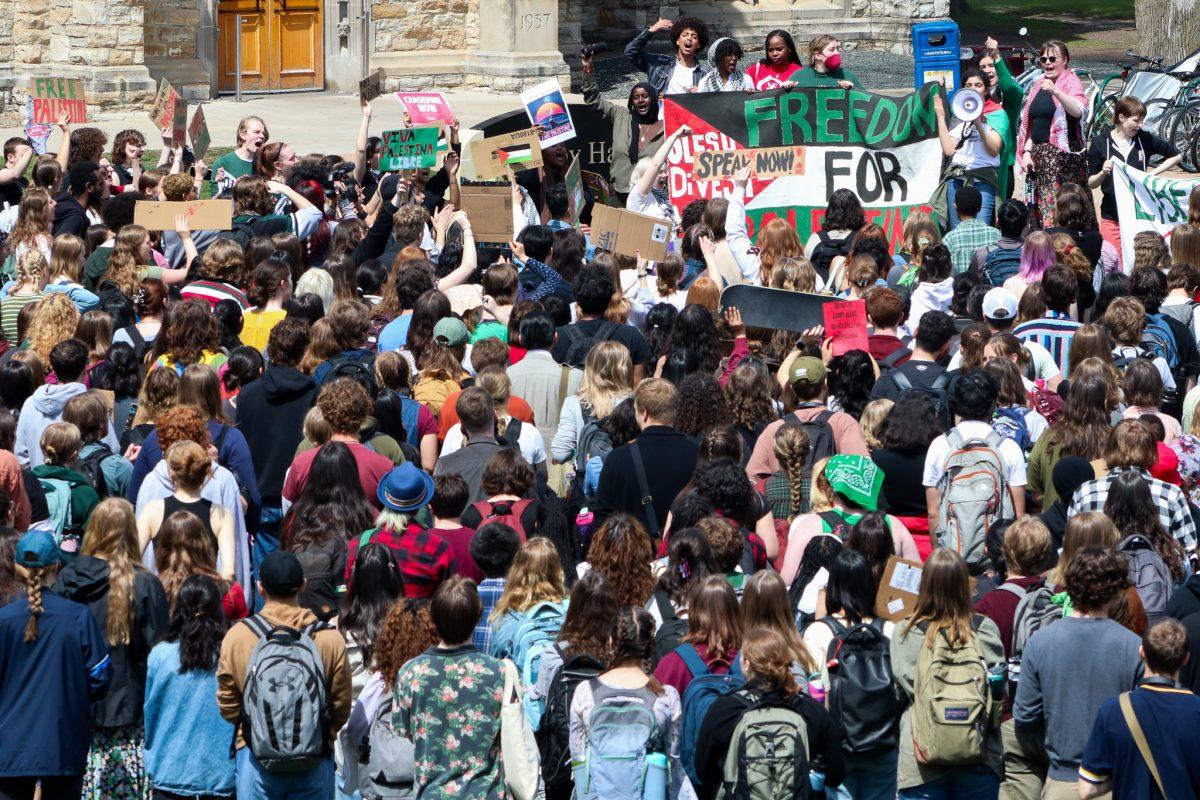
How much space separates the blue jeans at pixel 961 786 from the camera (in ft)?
20.1

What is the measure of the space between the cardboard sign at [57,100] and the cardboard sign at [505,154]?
12.8ft

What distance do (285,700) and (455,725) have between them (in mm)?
618

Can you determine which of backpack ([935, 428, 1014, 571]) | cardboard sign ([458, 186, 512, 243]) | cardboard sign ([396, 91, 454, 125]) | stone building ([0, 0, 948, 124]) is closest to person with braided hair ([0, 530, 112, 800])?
backpack ([935, 428, 1014, 571])

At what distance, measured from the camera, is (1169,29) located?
2314 cm

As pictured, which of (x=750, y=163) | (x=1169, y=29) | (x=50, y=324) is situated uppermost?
(x=1169, y=29)

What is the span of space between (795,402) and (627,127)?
6.55 meters

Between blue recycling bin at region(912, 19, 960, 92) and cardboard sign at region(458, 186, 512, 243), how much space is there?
4.93 metres

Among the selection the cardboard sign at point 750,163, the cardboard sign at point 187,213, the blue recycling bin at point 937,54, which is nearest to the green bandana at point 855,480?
the cardboard sign at point 187,213

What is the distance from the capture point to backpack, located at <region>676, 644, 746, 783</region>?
5867 mm

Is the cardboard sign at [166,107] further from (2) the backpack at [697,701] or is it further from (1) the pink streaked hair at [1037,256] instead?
(2) the backpack at [697,701]

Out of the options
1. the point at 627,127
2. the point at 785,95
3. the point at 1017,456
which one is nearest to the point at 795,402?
the point at 1017,456

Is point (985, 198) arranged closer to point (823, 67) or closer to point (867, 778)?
point (823, 67)

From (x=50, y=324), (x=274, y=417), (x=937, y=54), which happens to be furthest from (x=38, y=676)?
(x=937, y=54)

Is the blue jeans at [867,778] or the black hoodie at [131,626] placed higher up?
the black hoodie at [131,626]
